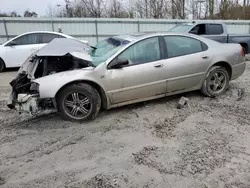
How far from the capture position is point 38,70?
429 centimetres

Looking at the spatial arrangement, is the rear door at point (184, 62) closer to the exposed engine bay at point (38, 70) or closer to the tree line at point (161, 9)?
the exposed engine bay at point (38, 70)

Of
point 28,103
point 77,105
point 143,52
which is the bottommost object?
point 77,105

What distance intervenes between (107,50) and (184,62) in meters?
1.56

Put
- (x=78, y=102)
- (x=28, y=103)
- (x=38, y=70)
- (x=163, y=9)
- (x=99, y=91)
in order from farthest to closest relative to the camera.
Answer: (x=163, y=9) < (x=38, y=70) < (x=99, y=91) < (x=78, y=102) < (x=28, y=103)

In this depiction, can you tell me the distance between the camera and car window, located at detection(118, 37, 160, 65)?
13.9 ft

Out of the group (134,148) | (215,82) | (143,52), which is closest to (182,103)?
(215,82)

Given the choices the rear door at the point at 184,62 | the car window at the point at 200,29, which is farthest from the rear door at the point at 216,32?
the rear door at the point at 184,62

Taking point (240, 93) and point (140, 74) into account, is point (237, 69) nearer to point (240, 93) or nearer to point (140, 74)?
point (240, 93)

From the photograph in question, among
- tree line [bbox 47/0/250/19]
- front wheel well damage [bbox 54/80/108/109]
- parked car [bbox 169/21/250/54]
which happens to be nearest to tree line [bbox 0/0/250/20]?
tree line [bbox 47/0/250/19]

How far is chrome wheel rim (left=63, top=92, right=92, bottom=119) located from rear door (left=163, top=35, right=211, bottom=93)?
1.63 metres

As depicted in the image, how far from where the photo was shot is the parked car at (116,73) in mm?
3857

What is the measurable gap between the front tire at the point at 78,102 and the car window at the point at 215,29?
7.22 meters

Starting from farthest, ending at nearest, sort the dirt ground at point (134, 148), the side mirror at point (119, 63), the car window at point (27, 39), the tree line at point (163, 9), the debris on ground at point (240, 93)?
the tree line at point (163, 9) → the car window at point (27, 39) → the debris on ground at point (240, 93) → the side mirror at point (119, 63) → the dirt ground at point (134, 148)

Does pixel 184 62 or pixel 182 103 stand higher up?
pixel 184 62
